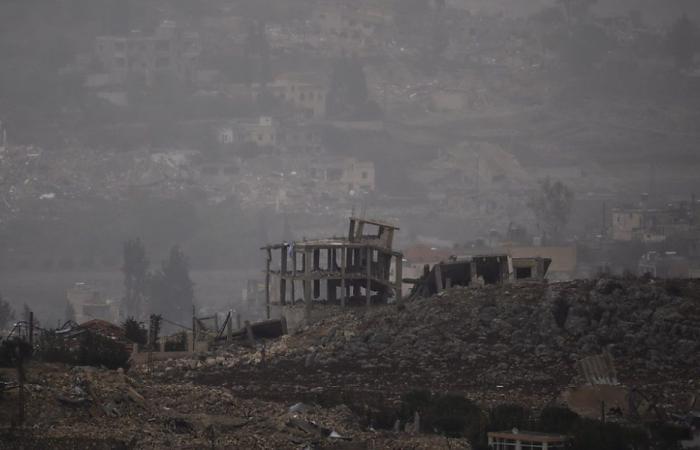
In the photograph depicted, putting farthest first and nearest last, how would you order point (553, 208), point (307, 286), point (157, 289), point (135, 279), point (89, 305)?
point (553, 208), point (135, 279), point (157, 289), point (89, 305), point (307, 286)

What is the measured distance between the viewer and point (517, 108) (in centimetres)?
13025

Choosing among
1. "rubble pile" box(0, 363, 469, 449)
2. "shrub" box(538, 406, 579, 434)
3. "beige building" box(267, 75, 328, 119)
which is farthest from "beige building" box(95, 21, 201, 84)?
"shrub" box(538, 406, 579, 434)

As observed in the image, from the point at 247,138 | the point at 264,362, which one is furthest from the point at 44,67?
the point at 264,362

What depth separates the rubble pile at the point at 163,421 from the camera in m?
22.9

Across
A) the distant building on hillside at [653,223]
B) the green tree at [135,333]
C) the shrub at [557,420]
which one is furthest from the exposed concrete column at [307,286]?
the distant building on hillside at [653,223]

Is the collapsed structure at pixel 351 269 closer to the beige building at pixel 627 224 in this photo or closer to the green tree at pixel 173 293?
the green tree at pixel 173 293

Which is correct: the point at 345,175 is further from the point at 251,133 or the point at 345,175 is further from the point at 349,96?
the point at 349,96

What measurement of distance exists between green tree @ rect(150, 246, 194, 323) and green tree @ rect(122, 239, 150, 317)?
0.46 metres

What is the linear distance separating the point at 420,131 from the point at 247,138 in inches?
393

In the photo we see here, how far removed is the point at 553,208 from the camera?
94.6m

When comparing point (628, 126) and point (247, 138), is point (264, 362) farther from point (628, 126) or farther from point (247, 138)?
point (628, 126)

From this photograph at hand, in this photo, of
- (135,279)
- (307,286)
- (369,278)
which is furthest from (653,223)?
(307,286)

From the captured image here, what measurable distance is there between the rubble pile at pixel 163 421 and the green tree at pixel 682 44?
121643 mm

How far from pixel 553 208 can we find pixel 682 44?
5338 cm
